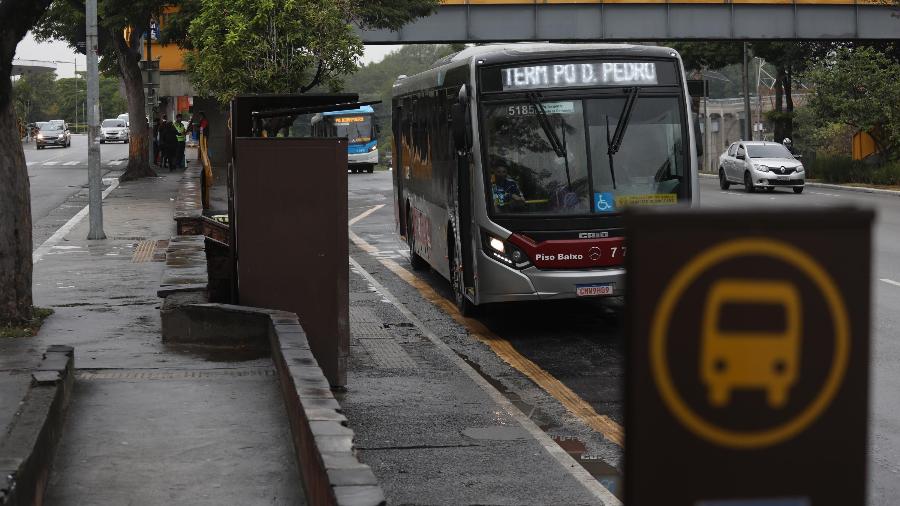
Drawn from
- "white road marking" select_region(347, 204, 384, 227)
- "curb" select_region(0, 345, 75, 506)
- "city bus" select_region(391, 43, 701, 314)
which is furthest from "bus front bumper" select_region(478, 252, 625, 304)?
"white road marking" select_region(347, 204, 384, 227)

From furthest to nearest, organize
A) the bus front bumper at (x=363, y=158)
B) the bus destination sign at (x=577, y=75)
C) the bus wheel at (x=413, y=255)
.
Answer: the bus front bumper at (x=363, y=158), the bus wheel at (x=413, y=255), the bus destination sign at (x=577, y=75)

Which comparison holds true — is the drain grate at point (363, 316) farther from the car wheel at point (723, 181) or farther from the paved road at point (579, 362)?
the car wheel at point (723, 181)

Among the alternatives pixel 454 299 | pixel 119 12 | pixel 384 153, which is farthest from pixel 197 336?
pixel 384 153

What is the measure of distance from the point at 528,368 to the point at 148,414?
4.48 metres

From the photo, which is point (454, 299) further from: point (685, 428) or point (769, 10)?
point (769, 10)

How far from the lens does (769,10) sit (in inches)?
2008

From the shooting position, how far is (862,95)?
153 ft

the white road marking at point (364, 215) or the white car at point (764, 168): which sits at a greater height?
the white car at point (764, 168)

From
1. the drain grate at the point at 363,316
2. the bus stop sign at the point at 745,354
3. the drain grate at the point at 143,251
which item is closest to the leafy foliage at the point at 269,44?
the drain grate at the point at 143,251

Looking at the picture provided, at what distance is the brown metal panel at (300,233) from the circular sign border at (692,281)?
813cm

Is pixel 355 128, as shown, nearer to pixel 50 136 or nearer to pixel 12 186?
pixel 50 136

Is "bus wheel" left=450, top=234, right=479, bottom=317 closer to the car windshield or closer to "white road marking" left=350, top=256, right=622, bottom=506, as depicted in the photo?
"white road marking" left=350, top=256, right=622, bottom=506

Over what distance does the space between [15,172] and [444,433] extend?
200 inches

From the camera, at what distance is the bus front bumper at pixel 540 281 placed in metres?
13.8
